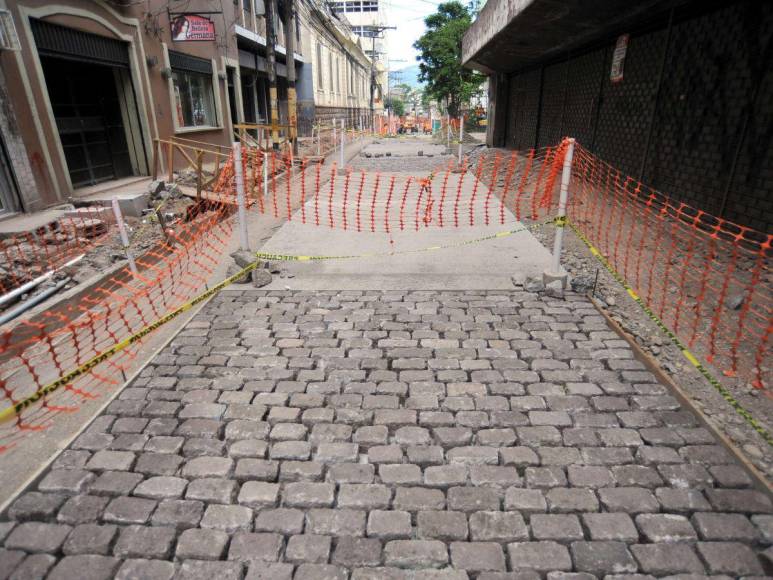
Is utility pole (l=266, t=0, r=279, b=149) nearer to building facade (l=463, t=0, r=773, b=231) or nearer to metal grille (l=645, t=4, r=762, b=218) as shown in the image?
building facade (l=463, t=0, r=773, b=231)

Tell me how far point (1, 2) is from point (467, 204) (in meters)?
9.32

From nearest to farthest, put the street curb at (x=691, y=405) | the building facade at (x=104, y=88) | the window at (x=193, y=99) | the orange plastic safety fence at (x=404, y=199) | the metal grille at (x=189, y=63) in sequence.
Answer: the street curb at (x=691, y=405) → the orange plastic safety fence at (x=404, y=199) → the building facade at (x=104, y=88) → the metal grille at (x=189, y=63) → the window at (x=193, y=99)

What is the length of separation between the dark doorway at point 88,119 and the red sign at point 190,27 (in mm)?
2461

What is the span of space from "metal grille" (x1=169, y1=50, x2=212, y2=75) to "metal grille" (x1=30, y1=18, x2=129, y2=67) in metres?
2.25

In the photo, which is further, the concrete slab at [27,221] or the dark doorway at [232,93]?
the dark doorway at [232,93]

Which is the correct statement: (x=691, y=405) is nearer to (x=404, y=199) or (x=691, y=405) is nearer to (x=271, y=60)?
(x=404, y=199)

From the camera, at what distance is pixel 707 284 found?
5.14 metres

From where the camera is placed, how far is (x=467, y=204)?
10.0 metres

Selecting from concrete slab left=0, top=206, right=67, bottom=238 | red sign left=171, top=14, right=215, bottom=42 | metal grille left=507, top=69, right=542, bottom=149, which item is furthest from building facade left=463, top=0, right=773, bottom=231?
concrete slab left=0, top=206, right=67, bottom=238

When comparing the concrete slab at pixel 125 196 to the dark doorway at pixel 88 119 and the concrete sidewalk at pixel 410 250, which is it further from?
the concrete sidewalk at pixel 410 250

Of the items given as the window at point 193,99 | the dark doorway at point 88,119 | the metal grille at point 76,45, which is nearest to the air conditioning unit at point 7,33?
the metal grille at point 76,45

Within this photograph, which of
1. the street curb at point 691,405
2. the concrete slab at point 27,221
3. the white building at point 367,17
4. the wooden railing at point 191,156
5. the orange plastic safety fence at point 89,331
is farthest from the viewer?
the white building at point 367,17

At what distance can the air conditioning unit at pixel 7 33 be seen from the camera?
27.2ft

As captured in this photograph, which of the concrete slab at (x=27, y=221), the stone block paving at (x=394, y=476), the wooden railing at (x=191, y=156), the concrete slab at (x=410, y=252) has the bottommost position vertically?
the stone block paving at (x=394, y=476)
